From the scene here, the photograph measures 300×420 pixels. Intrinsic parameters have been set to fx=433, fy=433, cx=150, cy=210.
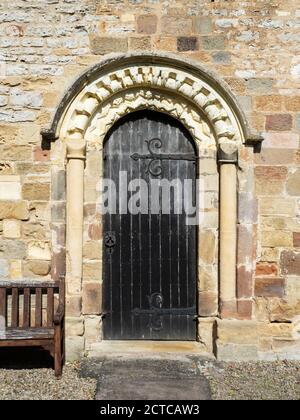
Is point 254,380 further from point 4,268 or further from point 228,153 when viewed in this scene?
point 4,268

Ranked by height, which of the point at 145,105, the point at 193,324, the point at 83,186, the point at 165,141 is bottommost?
the point at 193,324

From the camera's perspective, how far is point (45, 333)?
12.6ft

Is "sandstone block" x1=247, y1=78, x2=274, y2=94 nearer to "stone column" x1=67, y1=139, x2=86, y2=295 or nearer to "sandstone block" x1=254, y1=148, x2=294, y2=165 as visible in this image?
"sandstone block" x1=254, y1=148, x2=294, y2=165

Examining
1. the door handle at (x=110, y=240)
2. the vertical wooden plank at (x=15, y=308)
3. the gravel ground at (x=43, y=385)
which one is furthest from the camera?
the door handle at (x=110, y=240)

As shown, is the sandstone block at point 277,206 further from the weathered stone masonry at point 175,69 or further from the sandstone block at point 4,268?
the sandstone block at point 4,268

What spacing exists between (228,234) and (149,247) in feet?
2.72

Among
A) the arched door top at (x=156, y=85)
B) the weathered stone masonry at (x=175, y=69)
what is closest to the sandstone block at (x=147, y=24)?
the weathered stone masonry at (x=175, y=69)

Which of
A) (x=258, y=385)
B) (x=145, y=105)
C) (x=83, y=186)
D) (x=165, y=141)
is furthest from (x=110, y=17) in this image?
(x=258, y=385)

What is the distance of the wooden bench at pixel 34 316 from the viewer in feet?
12.3

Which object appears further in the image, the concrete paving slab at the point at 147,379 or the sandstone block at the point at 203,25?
the sandstone block at the point at 203,25

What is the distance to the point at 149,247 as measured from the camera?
4.50m

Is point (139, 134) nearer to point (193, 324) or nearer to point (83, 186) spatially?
point (83, 186)

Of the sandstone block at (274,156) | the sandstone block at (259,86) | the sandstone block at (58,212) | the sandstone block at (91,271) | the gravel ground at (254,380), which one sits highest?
the sandstone block at (259,86)

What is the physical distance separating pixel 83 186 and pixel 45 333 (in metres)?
1.44
